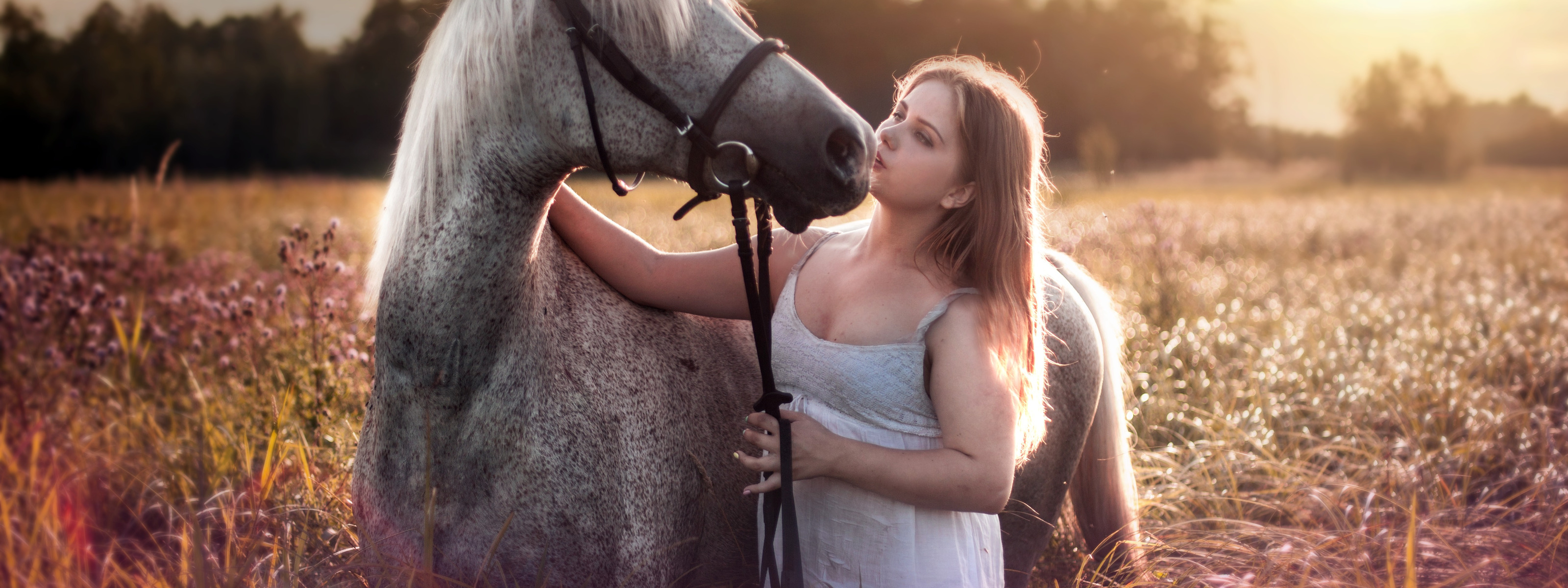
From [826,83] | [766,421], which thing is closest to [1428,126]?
[826,83]

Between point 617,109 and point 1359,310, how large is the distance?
219 inches

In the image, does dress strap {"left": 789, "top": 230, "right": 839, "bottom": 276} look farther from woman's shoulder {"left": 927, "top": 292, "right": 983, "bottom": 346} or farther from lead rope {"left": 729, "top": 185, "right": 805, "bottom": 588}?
woman's shoulder {"left": 927, "top": 292, "right": 983, "bottom": 346}

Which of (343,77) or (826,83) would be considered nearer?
(826,83)

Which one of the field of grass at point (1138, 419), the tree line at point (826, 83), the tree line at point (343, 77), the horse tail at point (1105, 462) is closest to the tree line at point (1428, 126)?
the tree line at point (826, 83)

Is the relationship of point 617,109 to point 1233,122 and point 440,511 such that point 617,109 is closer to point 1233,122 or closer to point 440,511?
point 440,511

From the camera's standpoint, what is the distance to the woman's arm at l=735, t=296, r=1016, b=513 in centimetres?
168

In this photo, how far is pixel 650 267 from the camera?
80.2 inches

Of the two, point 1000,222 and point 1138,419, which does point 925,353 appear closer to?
point 1000,222

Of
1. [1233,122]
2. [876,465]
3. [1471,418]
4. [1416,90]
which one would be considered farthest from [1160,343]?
[1416,90]

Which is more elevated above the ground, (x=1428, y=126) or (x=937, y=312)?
(x=1428, y=126)

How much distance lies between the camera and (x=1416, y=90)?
48.9 meters

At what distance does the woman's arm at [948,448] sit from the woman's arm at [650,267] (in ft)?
1.45

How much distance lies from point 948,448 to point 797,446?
0.32 meters

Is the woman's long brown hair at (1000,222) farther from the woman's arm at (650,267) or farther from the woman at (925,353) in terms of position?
the woman's arm at (650,267)
